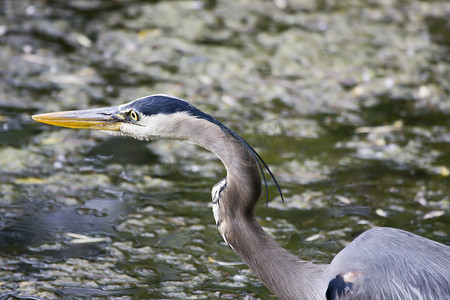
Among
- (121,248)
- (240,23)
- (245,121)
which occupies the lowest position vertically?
(121,248)

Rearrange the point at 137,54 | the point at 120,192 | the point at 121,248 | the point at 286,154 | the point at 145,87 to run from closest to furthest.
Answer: the point at 121,248 < the point at 120,192 < the point at 286,154 < the point at 145,87 < the point at 137,54

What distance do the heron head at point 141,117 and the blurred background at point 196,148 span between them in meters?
0.81

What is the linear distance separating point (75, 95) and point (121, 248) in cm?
207

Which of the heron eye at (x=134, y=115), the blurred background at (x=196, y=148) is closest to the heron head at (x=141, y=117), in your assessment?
the heron eye at (x=134, y=115)

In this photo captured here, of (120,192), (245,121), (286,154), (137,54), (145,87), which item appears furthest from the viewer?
(137,54)

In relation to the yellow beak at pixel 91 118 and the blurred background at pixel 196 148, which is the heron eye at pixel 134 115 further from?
the blurred background at pixel 196 148

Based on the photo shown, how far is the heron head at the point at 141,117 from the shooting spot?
2982mm

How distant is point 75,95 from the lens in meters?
5.49

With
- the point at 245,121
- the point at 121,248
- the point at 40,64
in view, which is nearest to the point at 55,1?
the point at 40,64

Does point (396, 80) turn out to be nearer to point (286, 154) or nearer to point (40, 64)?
point (286, 154)

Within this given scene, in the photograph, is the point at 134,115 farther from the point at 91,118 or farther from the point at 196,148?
the point at 196,148

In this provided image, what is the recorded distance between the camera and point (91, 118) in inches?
130

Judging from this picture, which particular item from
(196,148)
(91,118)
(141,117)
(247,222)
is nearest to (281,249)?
(247,222)

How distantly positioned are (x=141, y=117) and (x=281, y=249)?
89 cm
